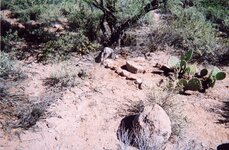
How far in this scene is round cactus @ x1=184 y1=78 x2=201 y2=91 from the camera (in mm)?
4848

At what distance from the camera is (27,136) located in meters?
3.93

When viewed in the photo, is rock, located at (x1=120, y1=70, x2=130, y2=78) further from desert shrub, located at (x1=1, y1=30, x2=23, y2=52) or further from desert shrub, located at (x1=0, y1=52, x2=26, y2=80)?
desert shrub, located at (x1=1, y1=30, x2=23, y2=52)

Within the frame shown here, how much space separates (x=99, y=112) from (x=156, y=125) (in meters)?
1.01

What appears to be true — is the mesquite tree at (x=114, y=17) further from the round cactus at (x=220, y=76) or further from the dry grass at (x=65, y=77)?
the round cactus at (x=220, y=76)

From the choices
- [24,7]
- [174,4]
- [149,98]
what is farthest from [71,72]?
[24,7]

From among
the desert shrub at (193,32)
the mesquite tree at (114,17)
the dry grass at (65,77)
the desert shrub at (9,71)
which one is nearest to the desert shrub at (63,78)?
the dry grass at (65,77)

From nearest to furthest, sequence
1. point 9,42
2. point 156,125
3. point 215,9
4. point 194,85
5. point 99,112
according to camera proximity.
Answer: point 156,125, point 99,112, point 194,85, point 9,42, point 215,9

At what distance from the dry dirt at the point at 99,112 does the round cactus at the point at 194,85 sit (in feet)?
0.46

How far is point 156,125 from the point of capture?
377cm

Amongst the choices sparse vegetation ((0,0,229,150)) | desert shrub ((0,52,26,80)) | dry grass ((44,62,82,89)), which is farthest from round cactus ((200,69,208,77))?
desert shrub ((0,52,26,80))

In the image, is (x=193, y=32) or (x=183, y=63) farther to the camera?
(x=193, y=32)

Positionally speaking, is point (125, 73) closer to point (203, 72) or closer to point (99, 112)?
point (99, 112)

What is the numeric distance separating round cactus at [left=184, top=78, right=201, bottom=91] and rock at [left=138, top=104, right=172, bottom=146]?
47.8 inches

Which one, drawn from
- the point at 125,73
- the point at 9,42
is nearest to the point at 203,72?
the point at 125,73
